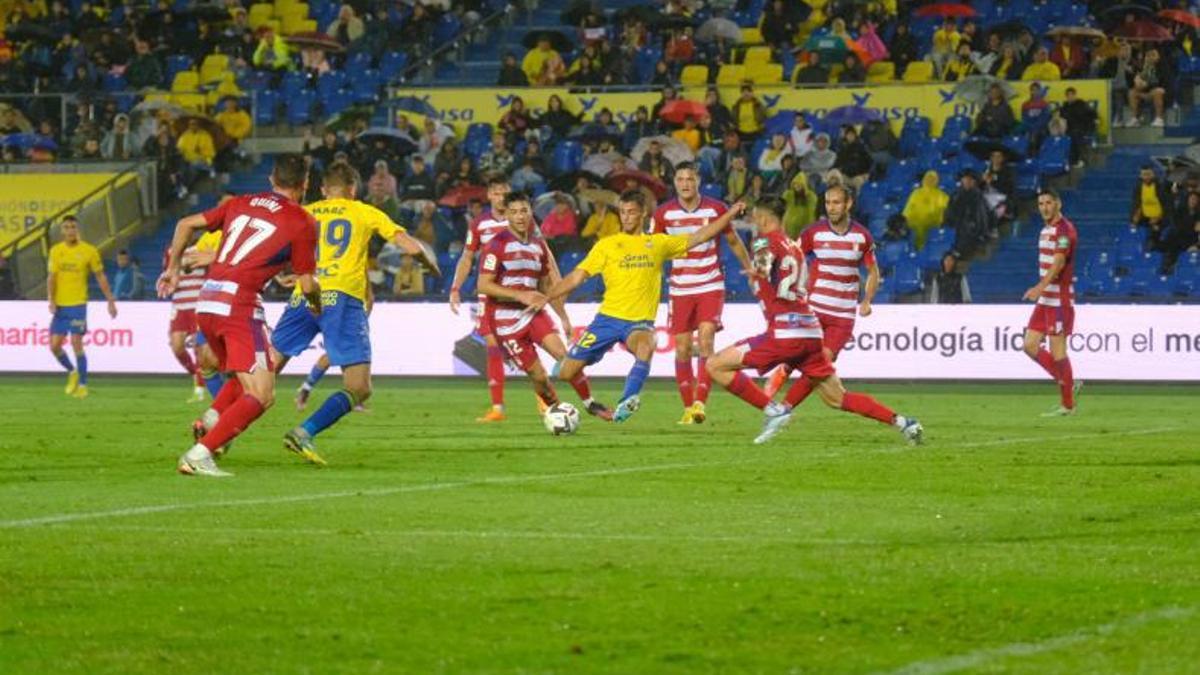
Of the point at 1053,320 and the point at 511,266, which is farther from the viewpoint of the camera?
the point at 1053,320

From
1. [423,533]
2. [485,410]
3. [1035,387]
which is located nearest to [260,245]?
[423,533]

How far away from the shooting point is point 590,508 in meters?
12.4

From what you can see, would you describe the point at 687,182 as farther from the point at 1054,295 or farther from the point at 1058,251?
the point at 1054,295

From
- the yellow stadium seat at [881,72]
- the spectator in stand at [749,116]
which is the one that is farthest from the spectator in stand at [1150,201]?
the spectator in stand at [749,116]

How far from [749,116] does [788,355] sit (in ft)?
62.2

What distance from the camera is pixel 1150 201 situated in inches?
1302

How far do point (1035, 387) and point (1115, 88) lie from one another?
7.84 metres

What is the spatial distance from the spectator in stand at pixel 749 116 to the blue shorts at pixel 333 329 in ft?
65.9

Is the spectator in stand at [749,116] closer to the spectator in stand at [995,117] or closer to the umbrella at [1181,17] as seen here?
the spectator in stand at [995,117]

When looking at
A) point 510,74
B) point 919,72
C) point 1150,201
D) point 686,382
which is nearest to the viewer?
point 686,382

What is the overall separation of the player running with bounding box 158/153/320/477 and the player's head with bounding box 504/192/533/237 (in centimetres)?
658

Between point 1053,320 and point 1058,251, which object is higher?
point 1058,251

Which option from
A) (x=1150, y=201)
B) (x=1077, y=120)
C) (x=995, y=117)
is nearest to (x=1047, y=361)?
(x=1150, y=201)

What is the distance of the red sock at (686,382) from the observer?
21703 mm
